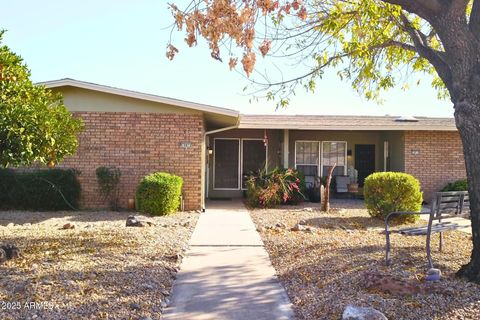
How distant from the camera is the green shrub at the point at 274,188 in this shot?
13.3 meters

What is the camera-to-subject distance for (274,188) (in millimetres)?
13312

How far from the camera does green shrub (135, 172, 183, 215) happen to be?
10.8 metres

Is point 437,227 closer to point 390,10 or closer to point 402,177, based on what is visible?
point 390,10

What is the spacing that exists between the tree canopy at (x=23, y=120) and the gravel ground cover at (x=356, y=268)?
12.2 ft

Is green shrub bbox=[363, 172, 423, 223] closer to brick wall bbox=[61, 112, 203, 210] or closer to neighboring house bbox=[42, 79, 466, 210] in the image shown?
neighboring house bbox=[42, 79, 466, 210]

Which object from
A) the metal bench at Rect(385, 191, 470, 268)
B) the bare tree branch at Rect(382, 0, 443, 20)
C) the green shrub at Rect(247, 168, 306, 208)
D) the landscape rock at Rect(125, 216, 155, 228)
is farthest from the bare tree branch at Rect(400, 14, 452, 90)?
the green shrub at Rect(247, 168, 306, 208)

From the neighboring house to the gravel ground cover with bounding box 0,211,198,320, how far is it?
9.57ft

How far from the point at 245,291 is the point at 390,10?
16.0 ft

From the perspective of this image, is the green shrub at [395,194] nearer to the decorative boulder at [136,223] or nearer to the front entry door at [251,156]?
the decorative boulder at [136,223]

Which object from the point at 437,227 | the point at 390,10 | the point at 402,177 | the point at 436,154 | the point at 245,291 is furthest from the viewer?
the point at 436,154

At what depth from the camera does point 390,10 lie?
7.04 metres

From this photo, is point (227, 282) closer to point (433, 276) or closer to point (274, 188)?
point (433, 276)

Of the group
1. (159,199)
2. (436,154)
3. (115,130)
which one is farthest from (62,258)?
(436,154)

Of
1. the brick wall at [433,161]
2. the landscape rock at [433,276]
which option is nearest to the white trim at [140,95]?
the brick wall at [433,161]
